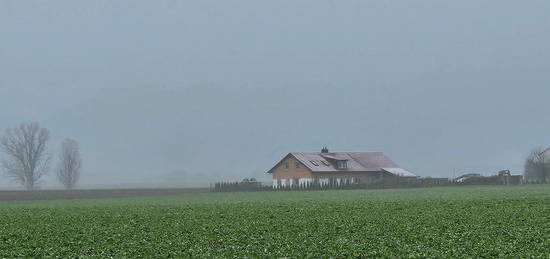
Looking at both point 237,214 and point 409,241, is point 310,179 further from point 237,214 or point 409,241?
point 409,241

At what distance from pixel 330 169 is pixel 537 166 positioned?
3561cm

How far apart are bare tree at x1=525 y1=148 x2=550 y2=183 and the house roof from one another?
19363mm

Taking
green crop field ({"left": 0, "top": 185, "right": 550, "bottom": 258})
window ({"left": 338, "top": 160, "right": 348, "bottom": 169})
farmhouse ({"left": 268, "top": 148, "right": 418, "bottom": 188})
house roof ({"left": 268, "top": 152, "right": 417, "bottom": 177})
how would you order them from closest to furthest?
green crop field ({"left": 0, "top": 185, "right": 550, "bottom": 258}), farmhouse ({"left": 268, "top": 148, "right": 418, "bottom": 188}), house roof ({"left": 268, "top": 152, "right": 417, "bottom": 177}), window ({"left": 338, "top": 160, "right": 348, "bottom": 169})

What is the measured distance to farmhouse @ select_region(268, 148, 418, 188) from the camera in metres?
106

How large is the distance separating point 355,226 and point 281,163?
82622 millimetres

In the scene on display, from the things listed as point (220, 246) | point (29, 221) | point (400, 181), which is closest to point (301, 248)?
point (220, 246)

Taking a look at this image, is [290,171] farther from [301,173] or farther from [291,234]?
[291,234]

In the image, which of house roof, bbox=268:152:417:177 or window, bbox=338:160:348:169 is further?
window, bbox=338:160:348:169

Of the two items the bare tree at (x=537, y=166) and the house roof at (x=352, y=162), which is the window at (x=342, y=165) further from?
the bare tree at (x=537, y=166)

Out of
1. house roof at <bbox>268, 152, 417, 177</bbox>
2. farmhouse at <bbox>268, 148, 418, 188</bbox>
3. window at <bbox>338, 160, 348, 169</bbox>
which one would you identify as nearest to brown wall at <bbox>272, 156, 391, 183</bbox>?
farmhouse at <bbox>268, 148, 418, 188</bbox>

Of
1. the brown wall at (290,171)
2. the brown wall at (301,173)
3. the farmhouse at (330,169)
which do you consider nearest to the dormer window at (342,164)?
the farmhouse at (330,169)

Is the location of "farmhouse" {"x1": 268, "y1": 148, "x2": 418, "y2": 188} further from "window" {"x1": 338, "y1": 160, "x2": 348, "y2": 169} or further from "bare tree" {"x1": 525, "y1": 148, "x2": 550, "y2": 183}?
"bare tree" {"x1": 525, "y1": 148, "x2": 550, "y2": 183}

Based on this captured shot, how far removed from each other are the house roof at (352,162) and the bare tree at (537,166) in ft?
63.5

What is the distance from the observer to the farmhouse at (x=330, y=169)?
106438mm
